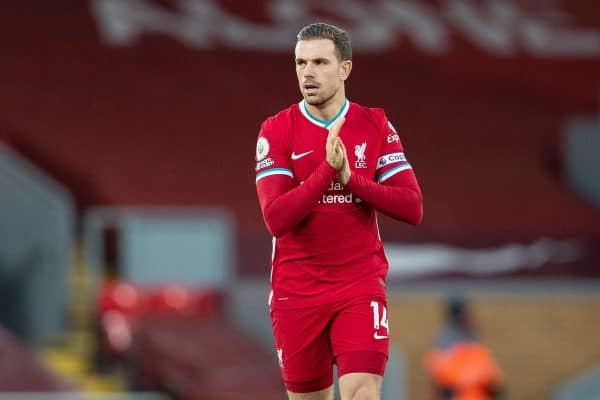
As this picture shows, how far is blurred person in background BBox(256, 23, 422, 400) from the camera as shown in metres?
5.42

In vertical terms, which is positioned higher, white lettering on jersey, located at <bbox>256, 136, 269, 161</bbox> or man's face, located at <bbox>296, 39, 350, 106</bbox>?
man's face, located at <bbox>296, 39, 350, 106</bbox>

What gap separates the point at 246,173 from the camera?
1711cm

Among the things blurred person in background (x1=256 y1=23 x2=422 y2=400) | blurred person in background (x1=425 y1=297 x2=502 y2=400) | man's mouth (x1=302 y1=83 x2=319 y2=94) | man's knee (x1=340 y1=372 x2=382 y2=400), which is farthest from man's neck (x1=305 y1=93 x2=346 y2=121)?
blurred person in background (x1=425 y1=297 x2=502 y2=400)

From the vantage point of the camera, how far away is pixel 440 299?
14461 millimetres

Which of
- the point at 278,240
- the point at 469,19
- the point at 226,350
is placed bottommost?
the point at 226,350

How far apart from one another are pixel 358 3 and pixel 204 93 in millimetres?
2485

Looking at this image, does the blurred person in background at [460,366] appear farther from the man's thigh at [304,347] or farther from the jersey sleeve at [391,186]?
the jersey sleeve at [391,186]

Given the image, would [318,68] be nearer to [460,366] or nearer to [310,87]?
[310,87]

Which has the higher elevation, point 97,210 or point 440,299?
point 97,210

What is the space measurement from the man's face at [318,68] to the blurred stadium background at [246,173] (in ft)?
20.9

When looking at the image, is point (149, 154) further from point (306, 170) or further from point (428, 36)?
point (306, 170)

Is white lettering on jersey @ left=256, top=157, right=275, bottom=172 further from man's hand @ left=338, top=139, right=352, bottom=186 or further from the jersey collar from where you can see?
man's hand @ left=338, top=139, right=352, bottom=186

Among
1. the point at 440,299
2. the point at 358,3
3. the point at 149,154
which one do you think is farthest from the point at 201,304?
the point at 358,3

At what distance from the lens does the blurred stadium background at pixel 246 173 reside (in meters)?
12.7
